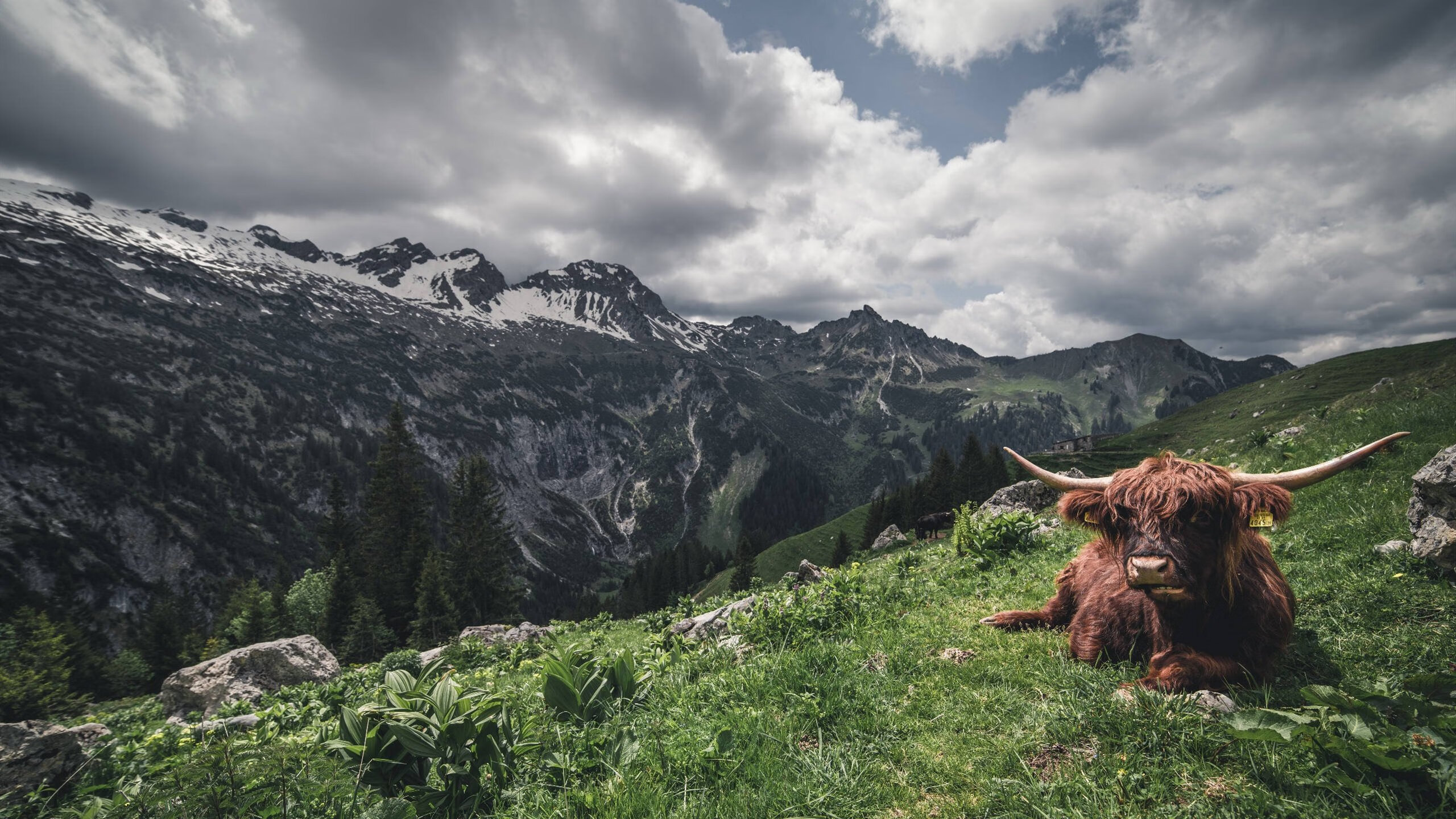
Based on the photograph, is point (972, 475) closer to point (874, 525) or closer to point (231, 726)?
point (874, 525)

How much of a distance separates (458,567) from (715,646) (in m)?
41.6

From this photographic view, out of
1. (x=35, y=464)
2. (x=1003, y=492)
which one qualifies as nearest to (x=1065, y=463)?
(x=1003, y=492)

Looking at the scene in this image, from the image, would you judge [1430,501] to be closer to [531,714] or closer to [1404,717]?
[1404,717]

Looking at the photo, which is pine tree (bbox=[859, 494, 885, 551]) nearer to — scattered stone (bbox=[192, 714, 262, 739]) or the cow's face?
scattered stone (bbox=[192, 714, 262, 739])

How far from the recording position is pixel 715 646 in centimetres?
704

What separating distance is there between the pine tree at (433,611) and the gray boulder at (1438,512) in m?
43.8

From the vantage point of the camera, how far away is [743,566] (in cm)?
8606

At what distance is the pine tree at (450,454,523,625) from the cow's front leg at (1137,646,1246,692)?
4337 centimetres

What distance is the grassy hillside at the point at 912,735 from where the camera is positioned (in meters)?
3.26

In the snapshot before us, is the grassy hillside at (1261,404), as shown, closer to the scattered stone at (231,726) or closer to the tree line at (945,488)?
the tree line at (945,488)

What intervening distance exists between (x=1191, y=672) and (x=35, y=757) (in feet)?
36.6

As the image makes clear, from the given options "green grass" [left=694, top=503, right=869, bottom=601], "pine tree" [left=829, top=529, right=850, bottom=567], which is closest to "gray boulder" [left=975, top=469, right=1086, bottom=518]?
"pine tree" [left=829, top=529, right=850, bottom=567]

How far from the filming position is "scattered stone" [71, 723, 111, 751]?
273 inches

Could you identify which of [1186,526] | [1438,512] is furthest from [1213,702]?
[1438,512]
